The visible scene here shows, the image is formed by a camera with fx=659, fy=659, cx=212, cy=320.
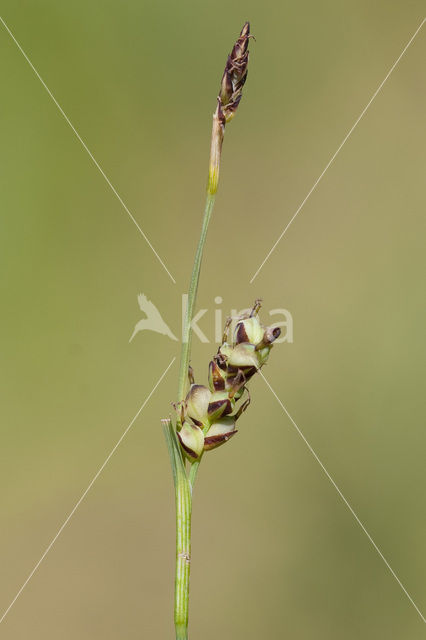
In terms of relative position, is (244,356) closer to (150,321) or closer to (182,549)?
(182,549)

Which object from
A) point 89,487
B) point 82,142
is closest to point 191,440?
point 89,487

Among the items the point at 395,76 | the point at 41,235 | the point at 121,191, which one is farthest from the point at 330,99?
the point at 41,235

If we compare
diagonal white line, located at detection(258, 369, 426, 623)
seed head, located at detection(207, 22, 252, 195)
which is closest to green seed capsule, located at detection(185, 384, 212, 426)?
seed head, located at detection(207, 22, 252, 195)

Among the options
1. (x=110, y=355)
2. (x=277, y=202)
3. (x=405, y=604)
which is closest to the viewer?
(x=405, y=604)

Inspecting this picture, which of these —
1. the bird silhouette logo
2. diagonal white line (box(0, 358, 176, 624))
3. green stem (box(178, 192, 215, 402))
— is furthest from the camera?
the bird silhouette logo

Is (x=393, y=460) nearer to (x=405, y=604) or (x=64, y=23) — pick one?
(x=405, y=604)

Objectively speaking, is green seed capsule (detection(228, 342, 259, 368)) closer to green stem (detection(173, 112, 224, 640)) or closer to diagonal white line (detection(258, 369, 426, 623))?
green stem (detection(173, 112, 224, 640))
